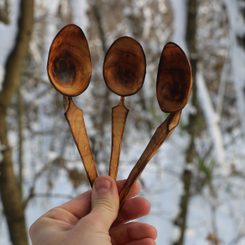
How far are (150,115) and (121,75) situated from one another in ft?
7.87

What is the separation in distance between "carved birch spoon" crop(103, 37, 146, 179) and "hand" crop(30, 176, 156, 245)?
0.05 meters

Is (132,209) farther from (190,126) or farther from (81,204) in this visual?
(190,126)

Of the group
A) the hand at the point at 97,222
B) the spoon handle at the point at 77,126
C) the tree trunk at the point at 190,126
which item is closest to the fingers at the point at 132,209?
the hand at the point at 97,222

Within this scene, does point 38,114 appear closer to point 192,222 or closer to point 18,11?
point 192,222

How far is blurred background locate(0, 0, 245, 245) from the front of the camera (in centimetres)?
154

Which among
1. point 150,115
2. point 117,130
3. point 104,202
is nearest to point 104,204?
point 104,202

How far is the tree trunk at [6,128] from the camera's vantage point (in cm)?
150

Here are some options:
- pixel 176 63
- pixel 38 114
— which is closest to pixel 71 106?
pixel 176 63

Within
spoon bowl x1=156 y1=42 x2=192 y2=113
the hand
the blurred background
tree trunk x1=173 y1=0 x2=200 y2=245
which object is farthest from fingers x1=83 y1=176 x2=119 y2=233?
tree trunk x1=173 y1=0 x2=200 y2=245

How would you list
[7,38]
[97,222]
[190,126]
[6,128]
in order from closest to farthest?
1. [97,222]
2. [7,38]
3. [6,128]
4. [190,126]

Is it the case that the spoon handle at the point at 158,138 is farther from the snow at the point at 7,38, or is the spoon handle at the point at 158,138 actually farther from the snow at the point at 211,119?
the snow at the point at 211,119

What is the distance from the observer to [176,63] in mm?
675

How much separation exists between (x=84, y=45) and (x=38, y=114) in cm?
361

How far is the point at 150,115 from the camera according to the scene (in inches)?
122
